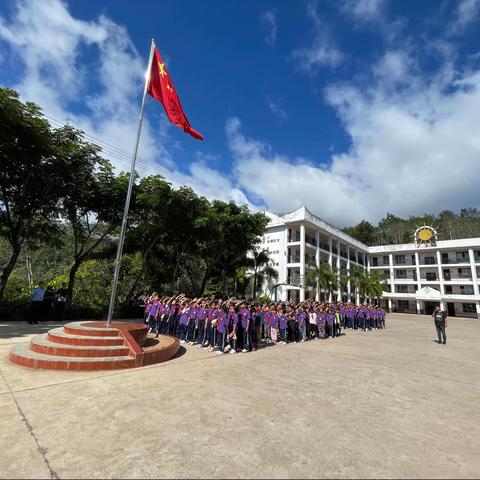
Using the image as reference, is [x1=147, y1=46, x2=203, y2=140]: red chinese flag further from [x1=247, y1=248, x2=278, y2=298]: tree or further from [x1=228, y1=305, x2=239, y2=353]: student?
[x1=247, y1=248, x2=278, y2=298]: tree

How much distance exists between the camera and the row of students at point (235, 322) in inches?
381

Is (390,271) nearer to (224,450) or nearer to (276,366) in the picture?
(276,366)

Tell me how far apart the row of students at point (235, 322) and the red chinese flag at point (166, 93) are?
→ 5.58m

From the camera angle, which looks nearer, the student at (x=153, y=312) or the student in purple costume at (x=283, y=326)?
the student at (x=153, y=312)

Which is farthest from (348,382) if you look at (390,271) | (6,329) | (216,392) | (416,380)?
(390,271)

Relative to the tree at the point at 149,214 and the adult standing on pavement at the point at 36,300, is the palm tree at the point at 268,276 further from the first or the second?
the adult standing on pavement at the point at 36,300

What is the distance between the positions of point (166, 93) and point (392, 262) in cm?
5421

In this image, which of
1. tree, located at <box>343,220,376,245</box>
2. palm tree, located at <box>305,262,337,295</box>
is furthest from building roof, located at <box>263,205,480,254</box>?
tree, located at <box>343,220,376,245</box>

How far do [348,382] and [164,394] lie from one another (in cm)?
379

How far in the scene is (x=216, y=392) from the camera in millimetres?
5316

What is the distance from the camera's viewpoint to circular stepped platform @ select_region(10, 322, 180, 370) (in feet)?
20.8

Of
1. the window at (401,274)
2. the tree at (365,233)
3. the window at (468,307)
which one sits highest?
the tree at (365,233)

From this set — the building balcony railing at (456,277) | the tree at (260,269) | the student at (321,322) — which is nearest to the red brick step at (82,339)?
the student at (321,322)

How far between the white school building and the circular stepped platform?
83.7ft
